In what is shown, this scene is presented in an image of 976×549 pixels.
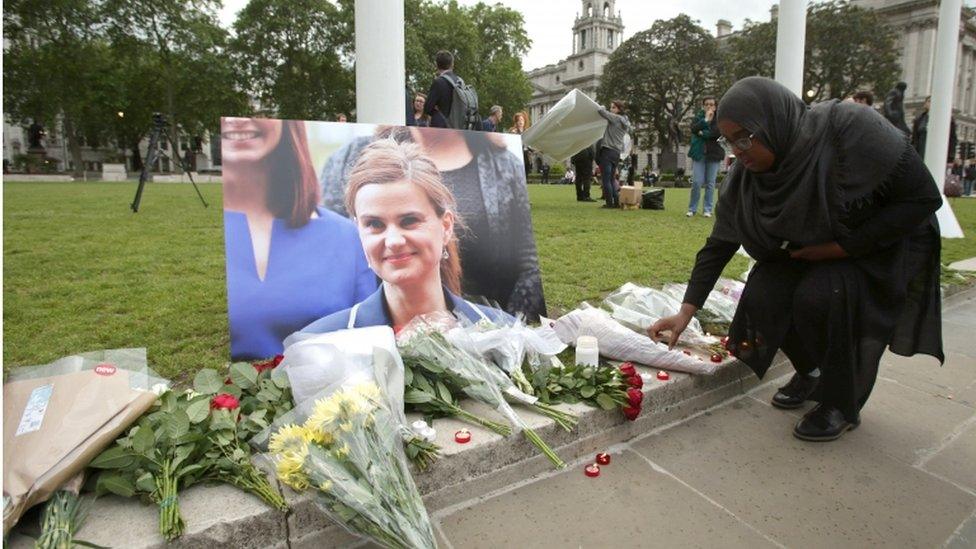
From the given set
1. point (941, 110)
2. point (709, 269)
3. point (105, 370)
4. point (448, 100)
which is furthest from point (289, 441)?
point (941, 110)

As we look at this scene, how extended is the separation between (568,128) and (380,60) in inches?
331

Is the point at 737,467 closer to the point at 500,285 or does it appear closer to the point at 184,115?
the point at 500,285

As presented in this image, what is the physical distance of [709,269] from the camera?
282cm

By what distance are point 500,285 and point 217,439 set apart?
74.5 inches

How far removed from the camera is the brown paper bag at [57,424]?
1628 mm

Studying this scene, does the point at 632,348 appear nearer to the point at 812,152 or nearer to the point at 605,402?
the point at 605,402

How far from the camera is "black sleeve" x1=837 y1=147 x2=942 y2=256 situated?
2369 millimetres

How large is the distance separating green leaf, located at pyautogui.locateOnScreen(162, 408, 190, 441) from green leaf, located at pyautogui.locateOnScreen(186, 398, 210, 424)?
3cm

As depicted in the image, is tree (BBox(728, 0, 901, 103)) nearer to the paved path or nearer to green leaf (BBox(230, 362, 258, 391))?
the paved path

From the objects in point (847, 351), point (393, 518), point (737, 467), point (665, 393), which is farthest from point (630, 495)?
point (847, 351)

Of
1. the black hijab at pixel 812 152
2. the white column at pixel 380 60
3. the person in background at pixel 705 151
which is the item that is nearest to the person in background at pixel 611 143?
the person in background at pixel 705 151

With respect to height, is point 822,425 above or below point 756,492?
above

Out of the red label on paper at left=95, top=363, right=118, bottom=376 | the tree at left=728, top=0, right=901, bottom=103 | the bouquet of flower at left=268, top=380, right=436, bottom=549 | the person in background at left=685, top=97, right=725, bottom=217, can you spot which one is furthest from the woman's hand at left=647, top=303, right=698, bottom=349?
the tree at left=728, top=0, right=901, bottom=103

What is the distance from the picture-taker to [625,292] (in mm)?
3809
